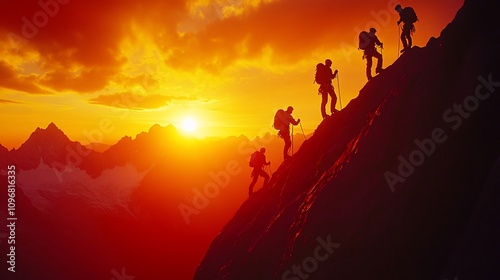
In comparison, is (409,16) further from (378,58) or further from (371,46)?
(378,58)

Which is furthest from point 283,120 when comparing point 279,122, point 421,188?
point 421,188

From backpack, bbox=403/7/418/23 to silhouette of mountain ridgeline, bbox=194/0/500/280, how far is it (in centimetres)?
464

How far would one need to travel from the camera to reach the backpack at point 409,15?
19.8 m

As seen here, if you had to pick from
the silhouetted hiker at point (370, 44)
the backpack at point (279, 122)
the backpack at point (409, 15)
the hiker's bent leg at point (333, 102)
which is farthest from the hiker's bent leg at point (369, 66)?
the backpack at point (279, 122)

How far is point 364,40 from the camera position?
20.9 metres

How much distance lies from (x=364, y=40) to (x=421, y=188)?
13.8 m

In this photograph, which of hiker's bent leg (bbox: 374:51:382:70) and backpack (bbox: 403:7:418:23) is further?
hiker's bent leg (bbox: 374:51:382:70)

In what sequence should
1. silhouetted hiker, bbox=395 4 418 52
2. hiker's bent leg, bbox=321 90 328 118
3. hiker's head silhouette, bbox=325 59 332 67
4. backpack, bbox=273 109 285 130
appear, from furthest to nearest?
backpack, bbox=273 109 285 130, hiker's bent leg, bbox=321 90 328 118, hiker's head silhouette, bbox=325 59 332 67, silhouetted hiker, bbox=395 4 418 52

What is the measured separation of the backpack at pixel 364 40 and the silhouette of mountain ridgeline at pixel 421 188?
4489 mm

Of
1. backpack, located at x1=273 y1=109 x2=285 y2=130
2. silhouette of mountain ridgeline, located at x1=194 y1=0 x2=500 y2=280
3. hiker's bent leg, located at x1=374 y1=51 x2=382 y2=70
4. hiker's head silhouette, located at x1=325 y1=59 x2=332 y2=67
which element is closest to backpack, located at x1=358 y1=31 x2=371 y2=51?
hiker's bent leg, located at x1=374 y1=51 x2=382 y2=70

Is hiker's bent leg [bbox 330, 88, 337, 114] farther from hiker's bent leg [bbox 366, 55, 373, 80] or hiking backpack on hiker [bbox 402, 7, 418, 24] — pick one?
hiking backpack on hiker [bbox 402, 7, 418, 24]

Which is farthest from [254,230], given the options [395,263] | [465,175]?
[465,175]

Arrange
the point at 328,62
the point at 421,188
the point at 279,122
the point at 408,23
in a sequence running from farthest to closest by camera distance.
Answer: the point at 279,122, the point at 328,62, the point at 408,23, the point at 421,188

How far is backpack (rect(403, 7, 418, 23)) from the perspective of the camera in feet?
65.1
